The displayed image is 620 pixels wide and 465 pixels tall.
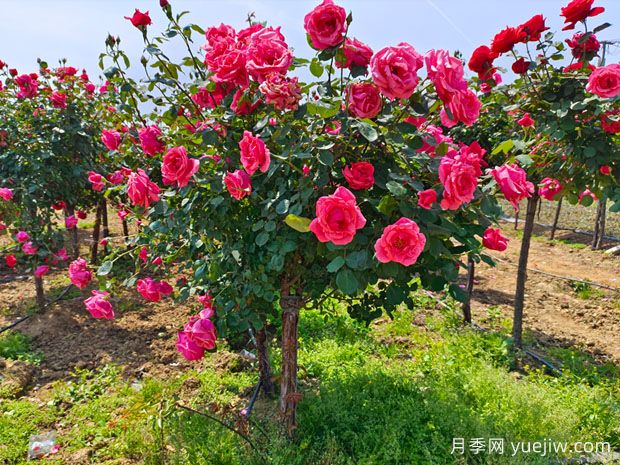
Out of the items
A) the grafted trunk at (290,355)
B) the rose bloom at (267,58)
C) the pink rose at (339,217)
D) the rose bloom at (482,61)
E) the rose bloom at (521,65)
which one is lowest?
the grafted trunk at (290,355)

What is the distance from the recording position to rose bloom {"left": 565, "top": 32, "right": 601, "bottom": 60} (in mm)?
2475

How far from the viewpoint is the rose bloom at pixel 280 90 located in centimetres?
134

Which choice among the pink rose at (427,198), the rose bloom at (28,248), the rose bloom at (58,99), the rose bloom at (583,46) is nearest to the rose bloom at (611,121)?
the rose bloom at (583,46)

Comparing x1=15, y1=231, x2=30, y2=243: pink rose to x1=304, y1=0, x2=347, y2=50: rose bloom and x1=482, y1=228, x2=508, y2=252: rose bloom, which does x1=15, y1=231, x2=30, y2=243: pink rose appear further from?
x1=482, y1=228, x2=508, y2=252: rose bloom

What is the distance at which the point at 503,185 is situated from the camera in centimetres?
134

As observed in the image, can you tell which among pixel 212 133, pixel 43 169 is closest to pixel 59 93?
pixel 43 169

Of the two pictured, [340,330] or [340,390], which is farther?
[340,330]

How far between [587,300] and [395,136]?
5105 millimetres

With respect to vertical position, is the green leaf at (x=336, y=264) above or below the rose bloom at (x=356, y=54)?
below

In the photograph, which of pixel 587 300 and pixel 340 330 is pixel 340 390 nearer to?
pixel 340 330

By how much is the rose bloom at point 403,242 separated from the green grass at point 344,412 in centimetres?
133

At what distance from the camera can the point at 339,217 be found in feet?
3.86

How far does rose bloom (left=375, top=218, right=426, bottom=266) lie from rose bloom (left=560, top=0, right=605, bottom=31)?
2053mm

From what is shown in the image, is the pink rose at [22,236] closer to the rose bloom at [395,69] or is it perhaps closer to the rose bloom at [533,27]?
the rose bloom at [395,69]
